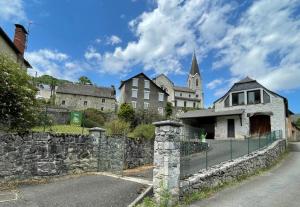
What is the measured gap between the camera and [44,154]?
9023mm

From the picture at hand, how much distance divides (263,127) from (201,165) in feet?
61.2

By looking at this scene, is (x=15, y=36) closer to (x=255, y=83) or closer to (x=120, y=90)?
(x=255, y=83)

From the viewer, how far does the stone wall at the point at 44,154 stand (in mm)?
8148

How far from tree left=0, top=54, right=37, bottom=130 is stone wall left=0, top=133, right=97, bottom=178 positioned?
6.54ft

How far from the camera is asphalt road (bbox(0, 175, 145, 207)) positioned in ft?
20.5

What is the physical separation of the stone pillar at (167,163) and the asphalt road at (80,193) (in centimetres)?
97

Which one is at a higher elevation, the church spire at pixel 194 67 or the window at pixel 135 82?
the church spire at pixel 194 67

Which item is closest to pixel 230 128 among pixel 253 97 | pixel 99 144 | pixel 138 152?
pixel 253 97

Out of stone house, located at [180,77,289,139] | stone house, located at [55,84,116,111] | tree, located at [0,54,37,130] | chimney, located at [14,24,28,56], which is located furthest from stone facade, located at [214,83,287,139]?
stone house, located at [55,84,116,111]

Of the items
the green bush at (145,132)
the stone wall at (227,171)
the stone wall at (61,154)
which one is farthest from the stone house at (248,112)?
the stone wall at (61,154)

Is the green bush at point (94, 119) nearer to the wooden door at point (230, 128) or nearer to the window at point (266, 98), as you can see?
the wooden door at point (230, 128)

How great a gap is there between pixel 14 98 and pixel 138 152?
679 centimetres

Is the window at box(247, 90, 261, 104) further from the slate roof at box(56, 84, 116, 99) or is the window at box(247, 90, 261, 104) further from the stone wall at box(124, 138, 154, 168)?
the slate roof at box(56, 84, 116, 99)

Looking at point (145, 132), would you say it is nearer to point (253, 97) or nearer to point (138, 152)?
point (138, 152)
